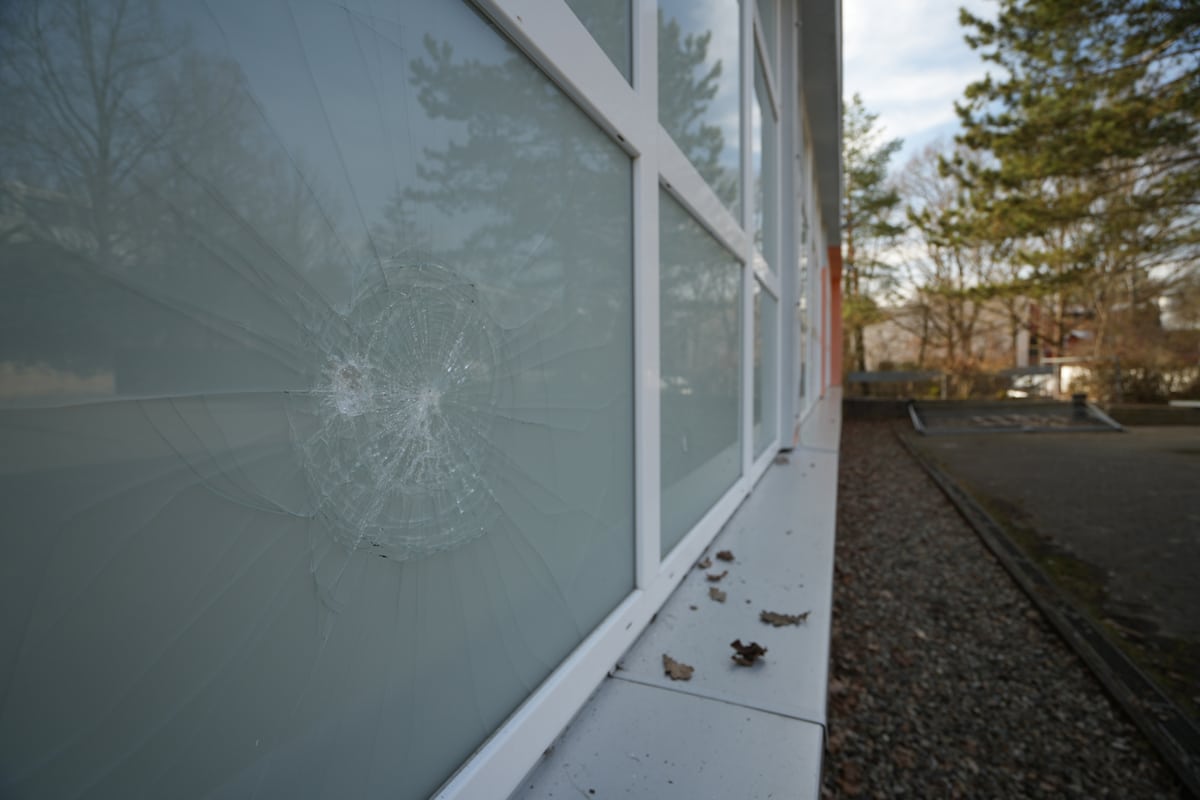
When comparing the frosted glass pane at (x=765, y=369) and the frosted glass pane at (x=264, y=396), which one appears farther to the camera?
the frosted glass pane at (x=765, y=369)

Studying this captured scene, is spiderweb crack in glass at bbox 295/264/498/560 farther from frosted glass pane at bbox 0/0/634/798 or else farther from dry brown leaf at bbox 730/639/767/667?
dry brown leaf at bbox 730/639/767/667

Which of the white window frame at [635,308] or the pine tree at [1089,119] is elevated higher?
the pine tree at [1089,119]

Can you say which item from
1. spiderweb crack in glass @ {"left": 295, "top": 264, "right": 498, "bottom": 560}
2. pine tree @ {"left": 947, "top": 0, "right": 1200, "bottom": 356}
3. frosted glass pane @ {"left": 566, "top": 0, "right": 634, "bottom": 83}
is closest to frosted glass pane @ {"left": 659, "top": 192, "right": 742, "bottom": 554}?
frosted glass pane @ {"left": 566, "top": 0, "right": 634, "bottom": 83}

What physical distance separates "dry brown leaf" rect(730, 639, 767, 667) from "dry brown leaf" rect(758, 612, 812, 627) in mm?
174

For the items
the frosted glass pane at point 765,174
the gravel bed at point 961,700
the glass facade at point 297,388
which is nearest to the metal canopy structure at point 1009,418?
the frosted glass pane at point 765,174

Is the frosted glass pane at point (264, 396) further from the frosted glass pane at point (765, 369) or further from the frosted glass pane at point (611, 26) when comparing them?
the frosted glass pane at point (765, 369)

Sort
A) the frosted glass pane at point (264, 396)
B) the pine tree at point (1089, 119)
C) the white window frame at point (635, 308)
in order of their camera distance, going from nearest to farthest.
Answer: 1. the frosted glass pane at point (264, 396)
2. the white window frame at point (635, 308)
3. the pine tree at point (1089, 119)

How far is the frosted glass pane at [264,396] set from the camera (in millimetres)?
430

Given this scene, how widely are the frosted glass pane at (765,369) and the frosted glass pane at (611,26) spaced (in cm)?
220

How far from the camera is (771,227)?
A: 4.45m

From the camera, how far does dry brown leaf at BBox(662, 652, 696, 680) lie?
138 centimetres

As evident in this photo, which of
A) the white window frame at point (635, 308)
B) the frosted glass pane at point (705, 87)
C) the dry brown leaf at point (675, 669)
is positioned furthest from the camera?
the frosted glass pane at point (705, 87)

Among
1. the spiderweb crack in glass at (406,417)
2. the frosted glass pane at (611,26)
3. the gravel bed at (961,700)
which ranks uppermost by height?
the frosted glass pane at (611,26)

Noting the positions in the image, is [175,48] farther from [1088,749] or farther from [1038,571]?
[1038,571]
